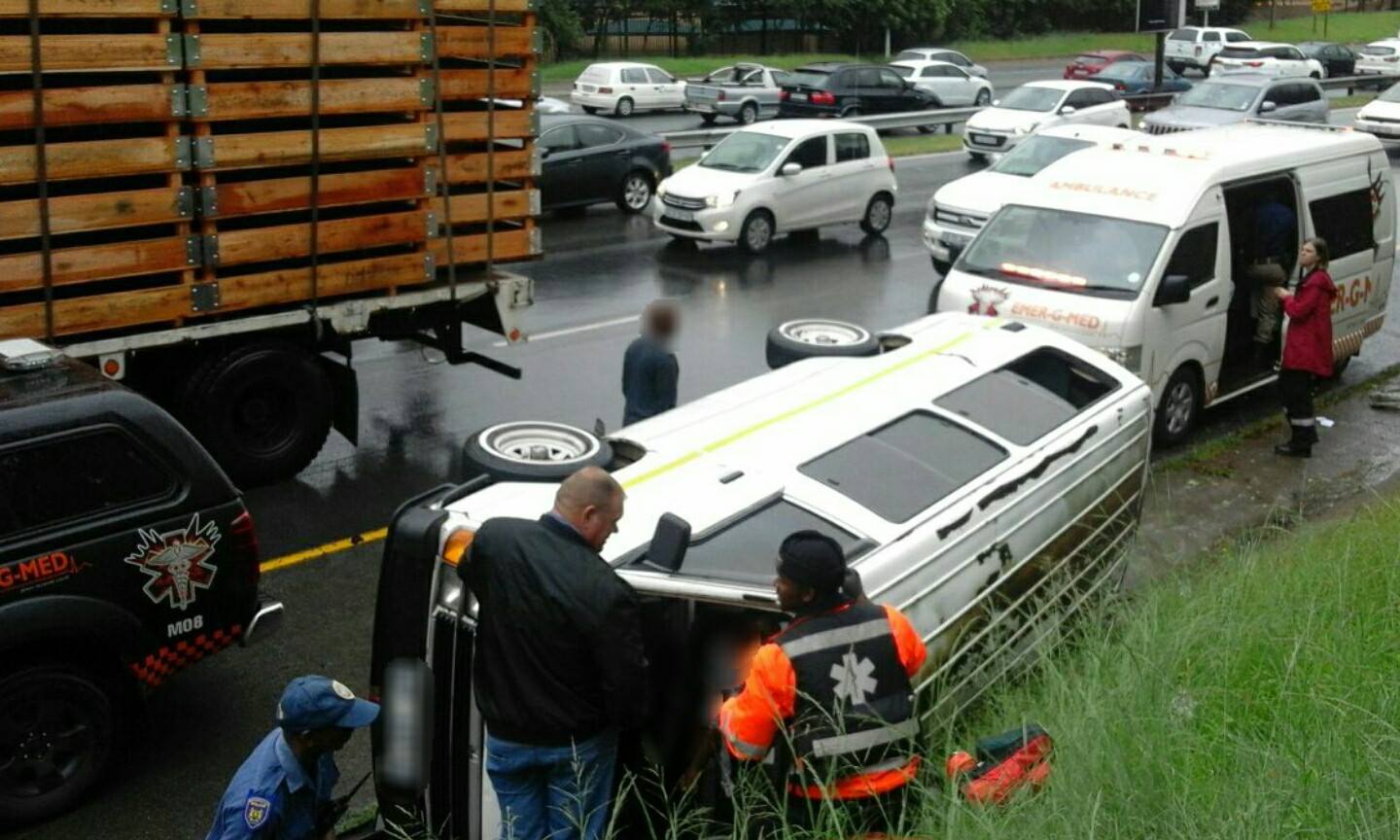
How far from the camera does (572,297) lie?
1622 cm

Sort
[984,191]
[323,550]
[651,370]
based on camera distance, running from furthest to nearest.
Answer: [984,191] < [323,550] < [651,370]

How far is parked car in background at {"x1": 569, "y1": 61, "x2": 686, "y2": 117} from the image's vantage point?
123 feet

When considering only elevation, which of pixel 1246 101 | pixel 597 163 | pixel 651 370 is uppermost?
pixel 1246 101

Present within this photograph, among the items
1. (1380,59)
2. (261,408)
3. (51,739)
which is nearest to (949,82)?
(1380,59)

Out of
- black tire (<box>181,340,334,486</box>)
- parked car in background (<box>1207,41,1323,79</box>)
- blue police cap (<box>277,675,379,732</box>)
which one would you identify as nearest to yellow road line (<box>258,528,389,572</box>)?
black tire (<box>181,340,334,486</box>)

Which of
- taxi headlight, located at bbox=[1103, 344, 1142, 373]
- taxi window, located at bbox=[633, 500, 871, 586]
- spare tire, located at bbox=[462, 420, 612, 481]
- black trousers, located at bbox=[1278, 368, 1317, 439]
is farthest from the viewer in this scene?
black trousers, located at bbox=[1278, 368, 1317, 439]

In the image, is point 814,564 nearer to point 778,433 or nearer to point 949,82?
point 778,433

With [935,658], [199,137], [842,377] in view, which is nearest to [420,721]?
[935,658]

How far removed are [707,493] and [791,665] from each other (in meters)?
1.28

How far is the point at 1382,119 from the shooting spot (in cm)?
2873

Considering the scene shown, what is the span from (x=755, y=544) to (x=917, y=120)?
88.3 feet

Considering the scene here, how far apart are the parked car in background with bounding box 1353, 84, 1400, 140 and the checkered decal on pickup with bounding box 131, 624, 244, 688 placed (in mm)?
26457

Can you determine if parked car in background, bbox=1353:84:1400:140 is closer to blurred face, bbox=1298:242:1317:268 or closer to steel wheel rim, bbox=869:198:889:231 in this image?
steel wheel rim, bbox=869:198:889:231

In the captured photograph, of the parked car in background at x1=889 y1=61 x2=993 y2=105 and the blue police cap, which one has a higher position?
the parked car in background at x1=889 y1=61 x2=993 y2=105
